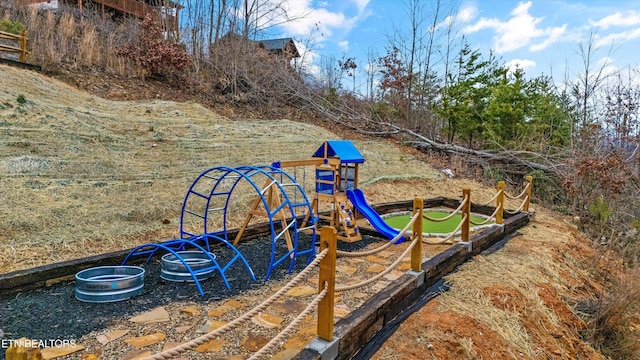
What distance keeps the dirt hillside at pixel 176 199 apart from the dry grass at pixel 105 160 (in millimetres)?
25

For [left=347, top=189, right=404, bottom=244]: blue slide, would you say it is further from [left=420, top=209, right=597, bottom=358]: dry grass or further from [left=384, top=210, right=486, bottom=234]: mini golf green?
[left=420, top=209, right=597, bottom=358]: dry grass

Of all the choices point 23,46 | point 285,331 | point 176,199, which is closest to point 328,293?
point 285,331

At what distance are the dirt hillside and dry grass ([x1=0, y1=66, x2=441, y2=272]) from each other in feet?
0.08

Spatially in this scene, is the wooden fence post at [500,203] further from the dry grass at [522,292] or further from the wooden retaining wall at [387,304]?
the wooden retaining wall at [387,304]

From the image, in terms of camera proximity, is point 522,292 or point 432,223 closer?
point 522,292

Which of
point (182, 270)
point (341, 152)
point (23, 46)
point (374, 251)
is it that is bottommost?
point (182, 270)

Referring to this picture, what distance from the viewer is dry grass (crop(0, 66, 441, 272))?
4906mm

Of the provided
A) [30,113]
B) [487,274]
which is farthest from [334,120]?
[487,274]

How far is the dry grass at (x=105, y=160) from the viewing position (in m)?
4.91

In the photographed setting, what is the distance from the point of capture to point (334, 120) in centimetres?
1452

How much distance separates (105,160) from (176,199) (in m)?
1.86

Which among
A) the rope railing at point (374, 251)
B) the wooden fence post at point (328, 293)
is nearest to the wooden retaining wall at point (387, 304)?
the wooden fence post at point (328, 293)

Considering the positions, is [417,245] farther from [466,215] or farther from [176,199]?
[176,199]

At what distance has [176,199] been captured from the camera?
256 inches
